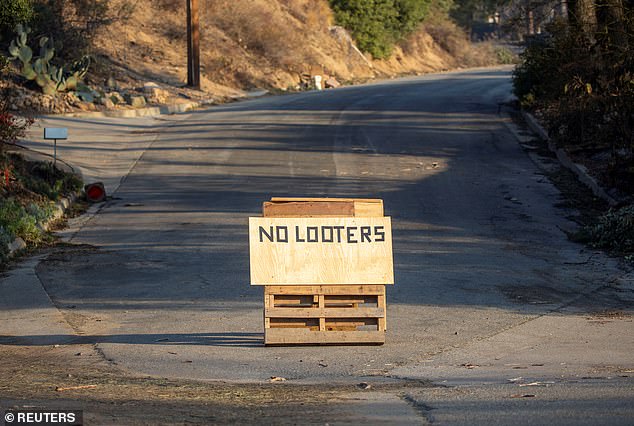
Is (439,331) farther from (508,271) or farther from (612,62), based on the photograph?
(612,62)

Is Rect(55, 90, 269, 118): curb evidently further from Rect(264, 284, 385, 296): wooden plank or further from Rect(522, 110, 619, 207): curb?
Rect(264, 284, 385, 296): wooden plank

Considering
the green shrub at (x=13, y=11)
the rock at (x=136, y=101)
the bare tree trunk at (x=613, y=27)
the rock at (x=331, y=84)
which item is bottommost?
the rock at (x=331, y=84)

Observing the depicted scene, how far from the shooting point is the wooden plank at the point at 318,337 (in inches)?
364

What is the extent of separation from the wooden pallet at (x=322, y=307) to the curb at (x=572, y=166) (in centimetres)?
946

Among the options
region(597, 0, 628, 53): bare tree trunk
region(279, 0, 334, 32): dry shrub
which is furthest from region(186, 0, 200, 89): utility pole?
region(597, 0, 628, 53): bare tree trunk

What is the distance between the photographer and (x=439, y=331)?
33.0 feet

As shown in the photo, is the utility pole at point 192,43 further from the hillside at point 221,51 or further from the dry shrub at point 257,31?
the dry shrub at point 257,31

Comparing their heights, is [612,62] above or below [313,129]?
above

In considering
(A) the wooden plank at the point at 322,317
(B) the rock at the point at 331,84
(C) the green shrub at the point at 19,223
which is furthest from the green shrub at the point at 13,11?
(B) the rock at the point at 331,84

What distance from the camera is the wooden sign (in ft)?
30.3

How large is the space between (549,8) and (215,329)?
20117mm

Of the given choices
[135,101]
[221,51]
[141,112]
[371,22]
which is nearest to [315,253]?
[141,112]

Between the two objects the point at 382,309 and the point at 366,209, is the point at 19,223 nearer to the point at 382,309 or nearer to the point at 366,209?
the point at 366,209

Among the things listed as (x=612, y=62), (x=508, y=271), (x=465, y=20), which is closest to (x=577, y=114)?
(x=612, y=62)
